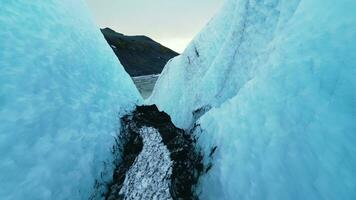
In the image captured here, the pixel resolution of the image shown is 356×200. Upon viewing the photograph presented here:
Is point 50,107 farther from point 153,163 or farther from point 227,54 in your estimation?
point 227,54

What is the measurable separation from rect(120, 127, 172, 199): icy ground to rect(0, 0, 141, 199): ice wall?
0.52 m

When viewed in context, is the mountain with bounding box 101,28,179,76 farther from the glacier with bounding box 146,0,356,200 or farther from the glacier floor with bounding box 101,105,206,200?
the glacier with bounding box 146,0,356,200

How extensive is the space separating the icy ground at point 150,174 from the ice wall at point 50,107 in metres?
0.52

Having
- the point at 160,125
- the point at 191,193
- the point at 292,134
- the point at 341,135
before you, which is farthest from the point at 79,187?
the point at 341,135

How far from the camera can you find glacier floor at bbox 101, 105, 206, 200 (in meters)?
3.64

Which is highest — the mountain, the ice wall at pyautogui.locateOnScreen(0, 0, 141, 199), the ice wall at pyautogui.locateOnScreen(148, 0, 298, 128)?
the ice wall at pyautogui.locateOnScreen(0, 0, 141, 199)

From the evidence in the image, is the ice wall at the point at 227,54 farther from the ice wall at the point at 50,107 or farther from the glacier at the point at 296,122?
the ice wall at the point at 50,107

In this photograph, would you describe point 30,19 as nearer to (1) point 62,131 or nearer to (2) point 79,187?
(1) point 62,131

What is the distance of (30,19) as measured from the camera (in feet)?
14.9

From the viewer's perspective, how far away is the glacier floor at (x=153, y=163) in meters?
3.64

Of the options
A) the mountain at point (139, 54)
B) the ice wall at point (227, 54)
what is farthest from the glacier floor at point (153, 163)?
the mountain at point (139, 54)

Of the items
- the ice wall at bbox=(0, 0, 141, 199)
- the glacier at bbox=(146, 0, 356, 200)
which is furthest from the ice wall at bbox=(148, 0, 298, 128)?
the ice wall at bbox=(0, 0, 141, 199)

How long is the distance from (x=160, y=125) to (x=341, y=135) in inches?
124

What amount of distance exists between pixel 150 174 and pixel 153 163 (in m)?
0.23
